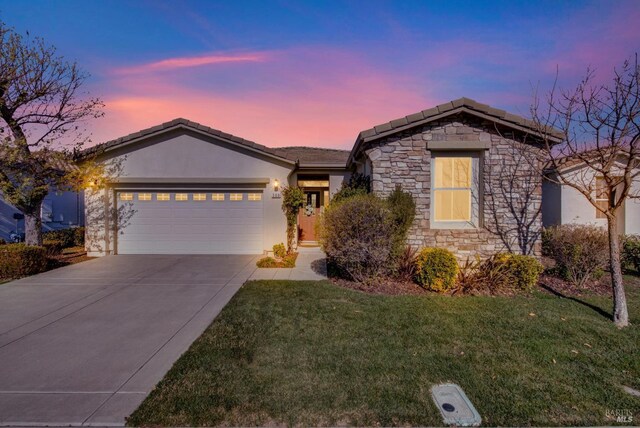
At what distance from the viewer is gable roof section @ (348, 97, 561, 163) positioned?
8.22 m

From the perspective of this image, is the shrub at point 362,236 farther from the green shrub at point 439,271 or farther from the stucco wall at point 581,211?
the stucco wall at point 581,211

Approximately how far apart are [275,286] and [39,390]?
14.2 ft

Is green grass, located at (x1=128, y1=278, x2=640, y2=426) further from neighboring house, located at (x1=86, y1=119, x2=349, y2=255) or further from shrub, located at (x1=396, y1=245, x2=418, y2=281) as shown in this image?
neighboring house, located at (x1=86, y1=119, x2=349, y2=255)

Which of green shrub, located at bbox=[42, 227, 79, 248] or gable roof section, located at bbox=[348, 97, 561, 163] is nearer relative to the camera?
gable roof section, located at bbox=[348, 97, 561, 163]

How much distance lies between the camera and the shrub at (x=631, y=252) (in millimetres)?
8781

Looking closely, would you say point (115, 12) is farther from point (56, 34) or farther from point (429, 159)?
point (429, 159)

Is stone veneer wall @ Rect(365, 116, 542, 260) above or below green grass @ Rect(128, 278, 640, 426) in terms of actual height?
above

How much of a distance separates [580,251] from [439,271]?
10.8 ft

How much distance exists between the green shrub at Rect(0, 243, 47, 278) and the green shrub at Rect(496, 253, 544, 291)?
11.8m

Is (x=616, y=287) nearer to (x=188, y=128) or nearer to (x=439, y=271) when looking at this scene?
(x=439, y=271)

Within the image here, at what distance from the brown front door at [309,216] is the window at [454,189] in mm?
6259

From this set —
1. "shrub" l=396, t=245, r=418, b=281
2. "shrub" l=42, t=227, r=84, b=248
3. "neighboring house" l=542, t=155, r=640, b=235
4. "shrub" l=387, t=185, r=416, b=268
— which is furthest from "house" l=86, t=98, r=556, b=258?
"neighboring house" l=542, t=155, r=640, b=235

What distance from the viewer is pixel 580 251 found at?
22.9 feet

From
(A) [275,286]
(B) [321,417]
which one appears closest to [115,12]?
(A) [275,286]
